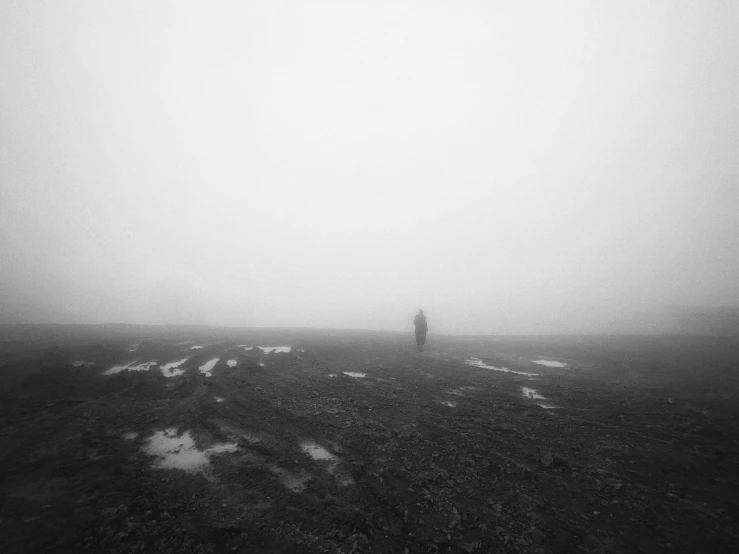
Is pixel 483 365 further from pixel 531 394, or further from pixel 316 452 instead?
pixel 316 452

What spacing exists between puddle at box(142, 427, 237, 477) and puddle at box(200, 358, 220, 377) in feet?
21.4

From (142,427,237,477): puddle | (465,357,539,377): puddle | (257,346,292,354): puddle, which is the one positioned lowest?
(142,427,237,477): puddle

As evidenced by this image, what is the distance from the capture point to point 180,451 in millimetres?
8070

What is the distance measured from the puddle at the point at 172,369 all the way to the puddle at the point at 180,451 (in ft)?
23.0

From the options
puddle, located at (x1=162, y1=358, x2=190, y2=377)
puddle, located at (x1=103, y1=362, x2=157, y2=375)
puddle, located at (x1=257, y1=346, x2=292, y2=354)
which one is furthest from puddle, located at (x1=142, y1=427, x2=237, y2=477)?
puddle, located at (x1=257, y1=346, x2=292, y2=354)

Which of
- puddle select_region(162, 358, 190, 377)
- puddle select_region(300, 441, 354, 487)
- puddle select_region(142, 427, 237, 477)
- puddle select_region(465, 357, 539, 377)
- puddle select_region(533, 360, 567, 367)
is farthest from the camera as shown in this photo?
puddle select_region(533, 360, 567, 367)

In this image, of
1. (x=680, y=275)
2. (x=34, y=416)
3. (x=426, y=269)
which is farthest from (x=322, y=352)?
(x=426, y=269)

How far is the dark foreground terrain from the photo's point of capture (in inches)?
202

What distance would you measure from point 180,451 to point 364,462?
5031 millimetres

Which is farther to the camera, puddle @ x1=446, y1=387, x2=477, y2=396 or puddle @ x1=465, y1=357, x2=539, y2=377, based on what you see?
puddle @ x1=465, y1=357, x2=539, y2=377

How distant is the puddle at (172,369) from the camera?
1512 cm

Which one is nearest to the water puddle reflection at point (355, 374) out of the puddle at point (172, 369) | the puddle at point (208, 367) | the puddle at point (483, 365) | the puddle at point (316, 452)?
the puddle at point (208, 367)

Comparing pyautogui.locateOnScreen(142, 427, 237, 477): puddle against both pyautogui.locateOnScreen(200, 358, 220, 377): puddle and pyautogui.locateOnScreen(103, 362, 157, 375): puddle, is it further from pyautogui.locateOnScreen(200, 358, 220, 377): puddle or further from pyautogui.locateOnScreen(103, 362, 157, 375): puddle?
pyautogui.locateOnScreen(103, 362, 157, 375): puddle

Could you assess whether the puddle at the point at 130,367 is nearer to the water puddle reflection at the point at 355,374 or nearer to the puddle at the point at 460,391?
the water puddle reflection at the point at 355,374
